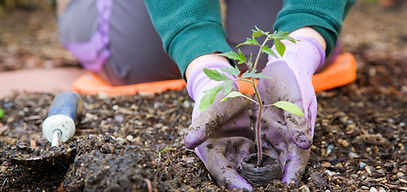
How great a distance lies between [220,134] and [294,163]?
7.6 inches

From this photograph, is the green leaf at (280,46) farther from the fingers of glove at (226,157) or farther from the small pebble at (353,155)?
the small pebble at (353,155)

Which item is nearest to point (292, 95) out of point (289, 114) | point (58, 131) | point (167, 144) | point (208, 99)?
point (289, 114)

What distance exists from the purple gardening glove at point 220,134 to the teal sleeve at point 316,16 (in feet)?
0.84

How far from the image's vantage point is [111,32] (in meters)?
1.83

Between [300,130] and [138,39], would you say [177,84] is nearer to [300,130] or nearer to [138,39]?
[138,39]

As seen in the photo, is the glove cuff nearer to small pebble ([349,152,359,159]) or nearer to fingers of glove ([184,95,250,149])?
fingers of glove ([184,95,250,149])

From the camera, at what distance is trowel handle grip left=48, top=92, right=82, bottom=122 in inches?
50.8

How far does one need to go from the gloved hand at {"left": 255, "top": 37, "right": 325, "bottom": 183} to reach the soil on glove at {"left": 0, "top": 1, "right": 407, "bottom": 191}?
71mm

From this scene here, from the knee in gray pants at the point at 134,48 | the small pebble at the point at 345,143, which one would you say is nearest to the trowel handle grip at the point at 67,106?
the knee in gray pants at the point at 134,48

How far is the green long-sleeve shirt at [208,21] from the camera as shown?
3.92 ft

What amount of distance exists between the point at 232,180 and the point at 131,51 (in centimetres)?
102

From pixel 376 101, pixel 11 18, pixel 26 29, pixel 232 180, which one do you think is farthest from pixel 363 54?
pixel 11 18

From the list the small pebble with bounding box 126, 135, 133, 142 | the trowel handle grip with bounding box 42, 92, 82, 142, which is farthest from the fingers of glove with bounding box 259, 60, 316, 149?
the trowel handle grip with bounding box 42, 92, 82, 142

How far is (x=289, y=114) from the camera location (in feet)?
3.23
